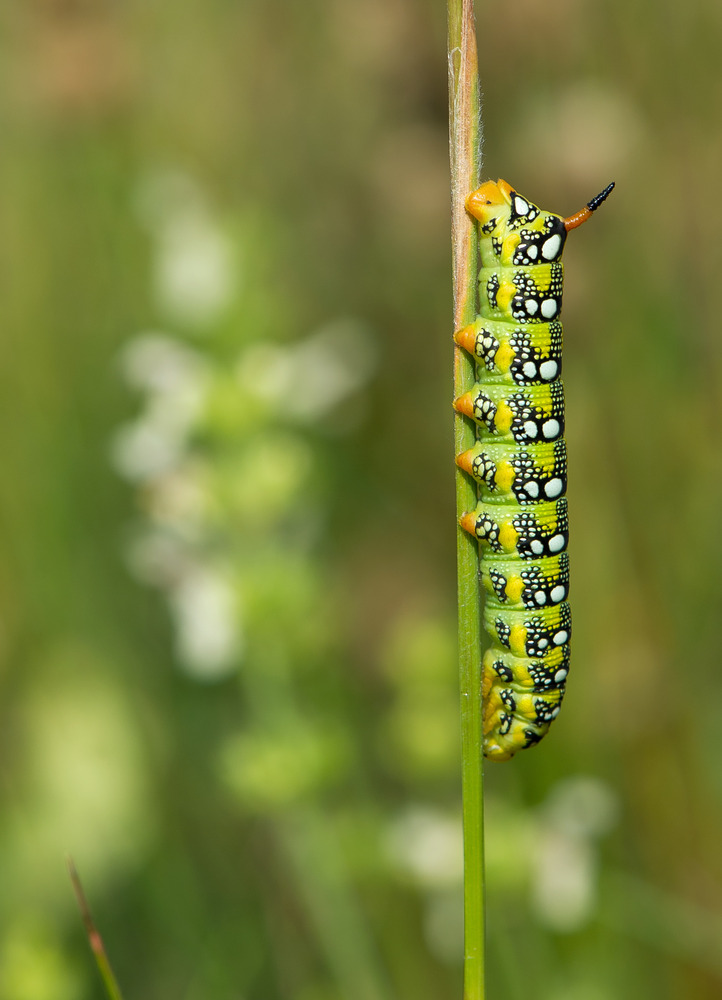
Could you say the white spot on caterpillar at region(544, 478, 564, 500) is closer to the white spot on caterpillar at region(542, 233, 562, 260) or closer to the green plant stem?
the white spot on caterpillar at region(542, 233, 562, 260)

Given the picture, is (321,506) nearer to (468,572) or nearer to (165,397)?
(165,397)

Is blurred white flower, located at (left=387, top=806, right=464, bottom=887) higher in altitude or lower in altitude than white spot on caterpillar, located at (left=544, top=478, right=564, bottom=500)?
lower

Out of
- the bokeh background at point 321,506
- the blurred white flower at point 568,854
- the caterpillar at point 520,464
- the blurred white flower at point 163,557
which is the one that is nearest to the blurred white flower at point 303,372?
the bokeh background at point 321,506

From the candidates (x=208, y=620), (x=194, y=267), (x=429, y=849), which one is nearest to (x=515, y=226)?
(x=194, y=267)

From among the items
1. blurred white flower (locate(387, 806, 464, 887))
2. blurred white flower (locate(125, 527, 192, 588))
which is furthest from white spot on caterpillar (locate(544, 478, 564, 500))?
blurred white flower (locate(125, 527, 192, 588))

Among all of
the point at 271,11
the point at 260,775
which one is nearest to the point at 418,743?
the point at 260,775
